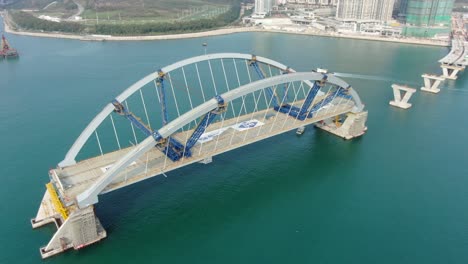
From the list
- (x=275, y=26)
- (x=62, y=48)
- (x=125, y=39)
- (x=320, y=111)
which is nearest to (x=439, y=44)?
(x=275, y=26)

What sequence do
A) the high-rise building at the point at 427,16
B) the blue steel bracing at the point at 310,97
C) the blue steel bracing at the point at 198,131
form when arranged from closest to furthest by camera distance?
A: the blue steel bracing at the point at 198,131 → the blue steel bracing at the point at 310,97 → the high-rise building at the point at 427,16

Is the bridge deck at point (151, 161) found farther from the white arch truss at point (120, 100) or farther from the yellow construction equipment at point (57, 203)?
the white arch truss at point (120, 100)

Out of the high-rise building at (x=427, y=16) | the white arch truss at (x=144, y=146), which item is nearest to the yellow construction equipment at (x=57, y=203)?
the white arch truss at (x=144, y=146)

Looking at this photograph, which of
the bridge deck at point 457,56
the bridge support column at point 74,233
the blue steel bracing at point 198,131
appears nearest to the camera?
the bridge support column at point 74,233

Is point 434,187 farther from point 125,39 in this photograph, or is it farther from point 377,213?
point 125,39

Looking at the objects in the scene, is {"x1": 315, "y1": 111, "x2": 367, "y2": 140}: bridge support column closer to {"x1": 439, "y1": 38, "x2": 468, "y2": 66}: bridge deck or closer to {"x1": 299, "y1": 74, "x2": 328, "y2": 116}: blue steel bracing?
{"x1": 299, "y1": 74, "x2": 328, "y2": 116}: blue steel bracing

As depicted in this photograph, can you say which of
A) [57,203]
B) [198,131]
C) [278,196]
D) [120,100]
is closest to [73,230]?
[57,203]
